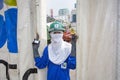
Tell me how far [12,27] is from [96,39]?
115cm

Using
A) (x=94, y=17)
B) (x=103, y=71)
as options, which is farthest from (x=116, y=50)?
(x=94, y=17)

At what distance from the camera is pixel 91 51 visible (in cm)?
151

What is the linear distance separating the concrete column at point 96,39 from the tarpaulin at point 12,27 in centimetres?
99

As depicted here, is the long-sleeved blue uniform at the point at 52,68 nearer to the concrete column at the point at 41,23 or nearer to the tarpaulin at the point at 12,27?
the concrete column at the point at 41,23

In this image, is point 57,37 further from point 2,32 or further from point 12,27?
point 2,32

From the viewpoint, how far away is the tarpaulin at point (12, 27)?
2303 mm

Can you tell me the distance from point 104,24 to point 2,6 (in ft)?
4.69

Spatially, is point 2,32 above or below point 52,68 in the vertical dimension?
above

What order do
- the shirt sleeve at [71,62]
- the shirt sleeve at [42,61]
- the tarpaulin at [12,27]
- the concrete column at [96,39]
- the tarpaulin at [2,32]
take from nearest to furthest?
the concrete column at [96,39] → the shirt sleeve at [71,62] → the shirt sleeve at [42,61] → the tarpaulin at [12,27] → the tarpaulin at [2,32]

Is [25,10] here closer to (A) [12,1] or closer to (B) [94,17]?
(A) [12,1]

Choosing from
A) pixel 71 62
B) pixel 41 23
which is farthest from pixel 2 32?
pixel 71 62

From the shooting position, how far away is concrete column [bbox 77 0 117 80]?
1.41 m

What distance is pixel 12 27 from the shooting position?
2.30 metres

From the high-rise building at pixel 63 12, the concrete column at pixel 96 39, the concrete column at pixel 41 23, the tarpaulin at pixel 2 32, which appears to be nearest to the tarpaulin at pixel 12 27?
the tarpaulin at pixel 2 32
